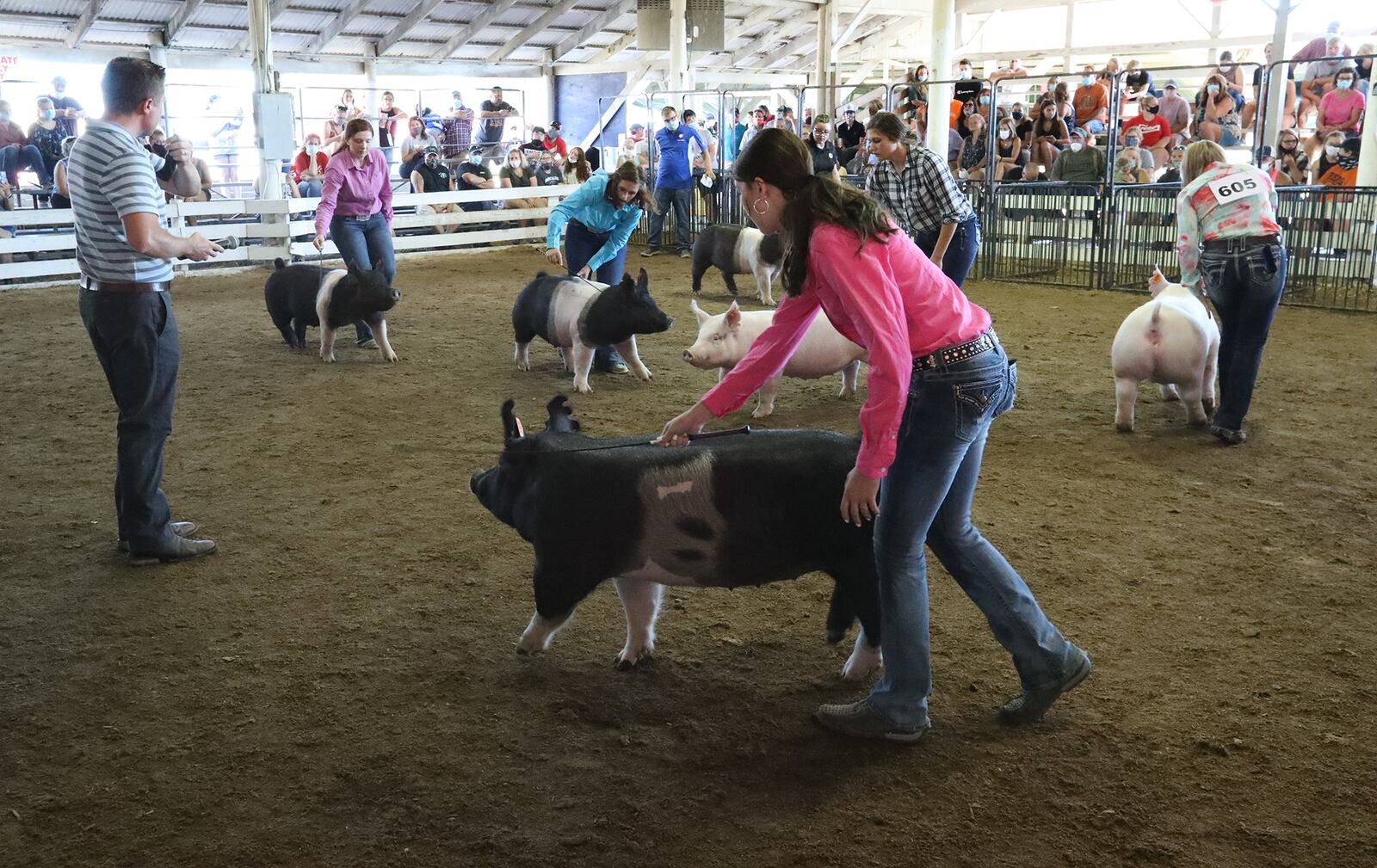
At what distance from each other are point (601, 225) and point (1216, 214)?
3.88 meters

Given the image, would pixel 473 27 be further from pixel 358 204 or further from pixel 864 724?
pixel 864 724

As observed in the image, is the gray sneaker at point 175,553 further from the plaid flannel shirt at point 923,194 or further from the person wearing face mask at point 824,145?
the person wearing face mask at point 824,145

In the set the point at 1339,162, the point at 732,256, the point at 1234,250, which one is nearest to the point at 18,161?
the point at 732,256

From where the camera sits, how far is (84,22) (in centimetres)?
1897

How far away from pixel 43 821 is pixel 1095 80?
48.3 feet

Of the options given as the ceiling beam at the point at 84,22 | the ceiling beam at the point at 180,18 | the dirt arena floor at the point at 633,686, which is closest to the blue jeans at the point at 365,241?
the dirt arena floor at the point at 633,686

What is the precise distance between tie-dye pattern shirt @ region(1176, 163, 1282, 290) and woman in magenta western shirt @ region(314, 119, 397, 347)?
5523 millimetres

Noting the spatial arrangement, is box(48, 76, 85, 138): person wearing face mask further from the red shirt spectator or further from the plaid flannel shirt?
the red shirt spectator

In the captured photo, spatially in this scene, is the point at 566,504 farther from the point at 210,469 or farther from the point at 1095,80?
the point at 1095,80

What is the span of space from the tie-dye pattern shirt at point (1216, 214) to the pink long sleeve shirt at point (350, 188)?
18.3 ft

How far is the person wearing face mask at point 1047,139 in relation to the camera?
13.8 metres

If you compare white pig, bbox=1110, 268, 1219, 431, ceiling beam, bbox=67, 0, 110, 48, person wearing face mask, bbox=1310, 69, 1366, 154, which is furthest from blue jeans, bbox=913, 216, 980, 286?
ceiling beam, bbox=67, 0, 110, 48

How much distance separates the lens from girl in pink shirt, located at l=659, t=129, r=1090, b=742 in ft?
8.21

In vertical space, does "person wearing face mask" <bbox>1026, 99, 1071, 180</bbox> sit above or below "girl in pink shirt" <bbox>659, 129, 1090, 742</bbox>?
above
